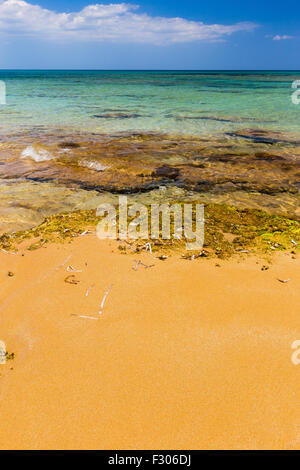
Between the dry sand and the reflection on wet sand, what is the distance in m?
2.82

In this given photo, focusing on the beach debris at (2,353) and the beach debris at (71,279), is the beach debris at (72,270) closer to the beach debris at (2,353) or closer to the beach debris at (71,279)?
the beach debris at (71,279)

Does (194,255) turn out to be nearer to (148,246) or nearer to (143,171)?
(148,246)

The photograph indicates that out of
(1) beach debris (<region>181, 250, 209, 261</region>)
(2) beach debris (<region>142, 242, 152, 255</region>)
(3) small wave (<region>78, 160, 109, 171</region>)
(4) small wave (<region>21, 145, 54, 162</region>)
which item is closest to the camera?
(1) beach debris (<region>181, 250, 209, 261</region>)

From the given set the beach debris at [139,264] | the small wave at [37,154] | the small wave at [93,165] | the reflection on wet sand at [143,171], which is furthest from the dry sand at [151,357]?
the small wave at [37,154]

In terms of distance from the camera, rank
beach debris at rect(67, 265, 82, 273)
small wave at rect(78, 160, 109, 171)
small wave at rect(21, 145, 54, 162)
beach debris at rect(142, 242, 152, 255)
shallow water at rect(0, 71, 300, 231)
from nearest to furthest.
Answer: beach debris at rect(67, 265, 82, 273), beach debris at rect(142, 242, 152, 255), shallow water at rect(0, 71, 300, 231), small wave at rect(78, 160, 109, 171), small wave at rect(21, 145, 54, 162)

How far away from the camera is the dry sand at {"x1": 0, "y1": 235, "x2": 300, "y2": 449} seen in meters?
2.18

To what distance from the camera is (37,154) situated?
34.0 feet

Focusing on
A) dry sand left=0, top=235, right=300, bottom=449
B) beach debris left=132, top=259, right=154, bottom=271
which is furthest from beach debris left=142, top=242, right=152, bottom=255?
dry sand left=0, top=235, right=300, bottom=449

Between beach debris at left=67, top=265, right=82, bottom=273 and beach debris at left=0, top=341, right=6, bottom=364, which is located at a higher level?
beach debris at left=67, top=265, right=82, bottom=273

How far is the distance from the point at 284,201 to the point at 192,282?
13.8 feet

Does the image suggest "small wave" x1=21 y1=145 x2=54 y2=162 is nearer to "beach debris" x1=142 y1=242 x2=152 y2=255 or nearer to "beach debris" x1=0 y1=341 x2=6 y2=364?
"beach debris" x1=142 y1=242 x2=152 y2=255

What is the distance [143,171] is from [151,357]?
685cm

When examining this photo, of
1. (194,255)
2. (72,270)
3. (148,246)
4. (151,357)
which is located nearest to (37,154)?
(148,246)

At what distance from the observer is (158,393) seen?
242 cm
